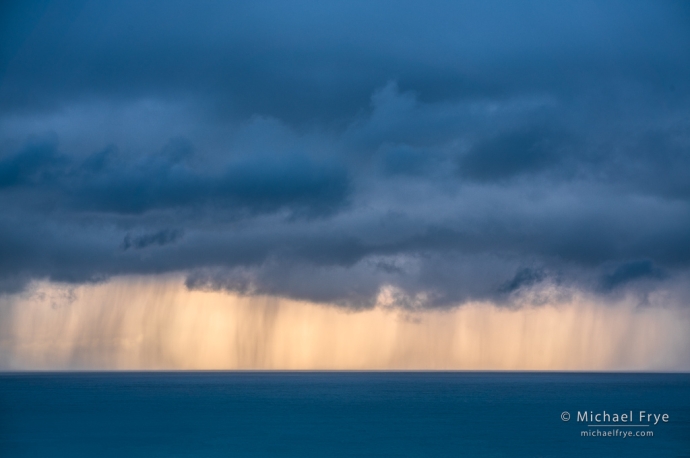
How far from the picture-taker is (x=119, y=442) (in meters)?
92.2

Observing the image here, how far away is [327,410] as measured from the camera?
14038 centimetres

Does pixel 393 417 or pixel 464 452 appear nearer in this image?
pixel 464 452

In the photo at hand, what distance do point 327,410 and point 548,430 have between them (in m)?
49.9

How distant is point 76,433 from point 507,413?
3125 inches

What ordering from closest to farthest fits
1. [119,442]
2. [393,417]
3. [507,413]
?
1. [119,442]
2. [393,417]
3. [507,413]

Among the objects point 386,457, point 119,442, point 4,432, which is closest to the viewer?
point 386,457

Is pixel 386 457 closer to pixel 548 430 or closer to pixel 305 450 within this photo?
pixel 305 450

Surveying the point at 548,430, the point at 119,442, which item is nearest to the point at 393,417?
the point at 548,430

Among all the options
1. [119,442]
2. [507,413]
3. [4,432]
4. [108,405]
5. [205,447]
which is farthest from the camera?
[108,405]

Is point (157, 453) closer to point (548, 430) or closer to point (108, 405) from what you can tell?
point (548, 430)

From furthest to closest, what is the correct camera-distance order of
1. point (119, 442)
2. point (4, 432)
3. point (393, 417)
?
point (393, 417)
point (4, 432)
point (119, 442)

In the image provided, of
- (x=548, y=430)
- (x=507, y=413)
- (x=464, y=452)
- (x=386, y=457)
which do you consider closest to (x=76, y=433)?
(x=386, y=457)

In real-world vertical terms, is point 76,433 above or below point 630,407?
below

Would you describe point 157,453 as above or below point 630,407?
below
